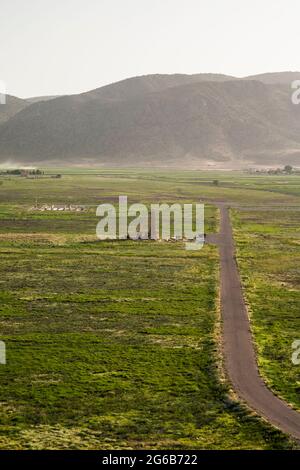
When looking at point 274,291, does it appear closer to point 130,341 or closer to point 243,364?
point 130,341

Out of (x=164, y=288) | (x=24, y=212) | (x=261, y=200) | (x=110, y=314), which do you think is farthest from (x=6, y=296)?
(x=261, y=200)

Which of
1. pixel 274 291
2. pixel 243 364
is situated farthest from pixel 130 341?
pixel 274 291

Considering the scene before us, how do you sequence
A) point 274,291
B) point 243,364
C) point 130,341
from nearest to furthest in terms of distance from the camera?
point 243,364, point 130,341, point 274,291

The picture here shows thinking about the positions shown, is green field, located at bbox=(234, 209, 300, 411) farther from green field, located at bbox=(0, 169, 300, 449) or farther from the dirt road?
the dirt road

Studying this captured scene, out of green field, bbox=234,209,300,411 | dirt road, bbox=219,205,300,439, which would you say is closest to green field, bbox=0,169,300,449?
green field, bbox=234,209,300,411

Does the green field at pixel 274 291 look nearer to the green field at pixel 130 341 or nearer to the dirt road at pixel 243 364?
the green field at pixel 130 341

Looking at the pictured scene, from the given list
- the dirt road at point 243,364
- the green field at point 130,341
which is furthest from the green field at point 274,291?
the dirt road at point 243,364

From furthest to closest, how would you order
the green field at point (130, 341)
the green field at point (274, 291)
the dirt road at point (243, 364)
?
the green field at point (274, 291) < the dirt road at point (243, 364) < the green field at point (130, 341)
